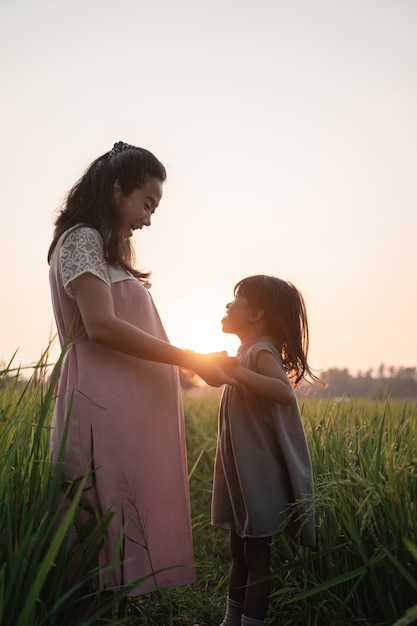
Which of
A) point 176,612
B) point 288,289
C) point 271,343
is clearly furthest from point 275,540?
point 288,289

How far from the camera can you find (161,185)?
2504 mm

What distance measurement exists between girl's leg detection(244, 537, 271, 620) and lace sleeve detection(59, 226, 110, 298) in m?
1.21

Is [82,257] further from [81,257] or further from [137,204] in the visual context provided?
[137,204]

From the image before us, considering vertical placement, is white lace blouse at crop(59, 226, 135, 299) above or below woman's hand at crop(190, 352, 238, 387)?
above

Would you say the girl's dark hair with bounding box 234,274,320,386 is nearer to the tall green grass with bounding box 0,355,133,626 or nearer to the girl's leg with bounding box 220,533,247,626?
the girl's leg with bounding box 220,533,247,626

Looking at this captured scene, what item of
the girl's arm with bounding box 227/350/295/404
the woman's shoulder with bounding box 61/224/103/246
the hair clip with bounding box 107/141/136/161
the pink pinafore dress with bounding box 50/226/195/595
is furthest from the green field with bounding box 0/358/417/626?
the hair clip with bounding box 107/141/136/161

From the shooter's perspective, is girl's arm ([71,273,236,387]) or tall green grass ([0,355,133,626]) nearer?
tall green grass ([0,355,133,626])

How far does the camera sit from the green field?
157 cm

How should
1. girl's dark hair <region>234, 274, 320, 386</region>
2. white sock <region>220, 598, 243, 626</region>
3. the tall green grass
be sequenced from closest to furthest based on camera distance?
the tall green grass → white sock <region>220, 598, 243, 626</region> → girl's dark hair <region>234, 274, 320, 386</region>

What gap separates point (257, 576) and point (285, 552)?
0.52m

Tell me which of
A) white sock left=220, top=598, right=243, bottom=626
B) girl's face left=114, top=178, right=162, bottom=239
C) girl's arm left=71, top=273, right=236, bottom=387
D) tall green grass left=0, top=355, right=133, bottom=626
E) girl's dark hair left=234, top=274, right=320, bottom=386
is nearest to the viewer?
tall green grass left=0, top=355, right=133, bottom=626

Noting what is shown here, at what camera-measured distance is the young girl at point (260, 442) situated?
8.05 feet

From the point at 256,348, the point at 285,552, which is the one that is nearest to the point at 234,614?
the point at 285,552

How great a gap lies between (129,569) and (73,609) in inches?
12.3
